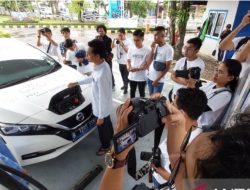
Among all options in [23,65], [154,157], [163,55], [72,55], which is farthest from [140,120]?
[72,55]

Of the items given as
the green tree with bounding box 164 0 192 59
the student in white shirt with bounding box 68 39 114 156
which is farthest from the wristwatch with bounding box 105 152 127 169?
the green tree with bounding box 164 0 192 59

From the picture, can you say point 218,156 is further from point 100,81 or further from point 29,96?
point 29,96

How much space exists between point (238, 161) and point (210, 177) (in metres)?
0.09

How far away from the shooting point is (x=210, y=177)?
1.96ft

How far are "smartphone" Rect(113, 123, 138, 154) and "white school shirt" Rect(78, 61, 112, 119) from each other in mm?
1558

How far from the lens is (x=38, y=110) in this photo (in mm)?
2385

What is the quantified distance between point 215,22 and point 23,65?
8.41 m

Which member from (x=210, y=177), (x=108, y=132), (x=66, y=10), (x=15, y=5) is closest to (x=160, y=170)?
(x=210, y=177)

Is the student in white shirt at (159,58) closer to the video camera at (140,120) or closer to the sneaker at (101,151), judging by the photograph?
the sneaker at (101,151)

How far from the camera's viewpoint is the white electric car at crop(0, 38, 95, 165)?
7.39 ft

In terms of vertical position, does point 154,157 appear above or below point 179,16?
below

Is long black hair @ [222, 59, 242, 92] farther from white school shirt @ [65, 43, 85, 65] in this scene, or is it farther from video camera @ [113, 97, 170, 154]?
white school shirt @ [65, 43, 85, 65]

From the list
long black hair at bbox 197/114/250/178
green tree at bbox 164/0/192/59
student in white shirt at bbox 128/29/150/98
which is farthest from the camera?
green tree at bbox 164/0/192/59

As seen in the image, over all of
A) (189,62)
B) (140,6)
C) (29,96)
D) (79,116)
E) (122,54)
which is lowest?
(140,6)
